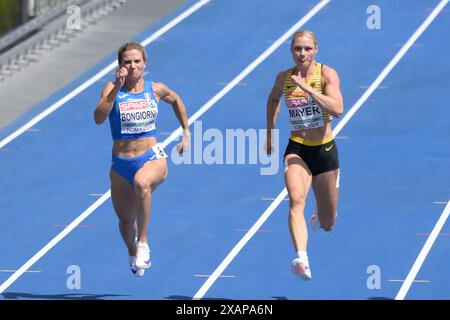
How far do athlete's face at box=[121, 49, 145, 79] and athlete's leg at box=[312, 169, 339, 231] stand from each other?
1934mm

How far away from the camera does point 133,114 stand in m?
13.1

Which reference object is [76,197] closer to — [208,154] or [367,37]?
[208,154]

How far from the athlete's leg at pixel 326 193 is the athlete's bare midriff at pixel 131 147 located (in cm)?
161

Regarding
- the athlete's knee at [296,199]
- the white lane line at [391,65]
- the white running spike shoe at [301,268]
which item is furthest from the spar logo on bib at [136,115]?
the white lane line at [391,65]

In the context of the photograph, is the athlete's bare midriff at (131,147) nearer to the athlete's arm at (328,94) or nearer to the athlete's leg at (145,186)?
the athlete's leg at (145,186)

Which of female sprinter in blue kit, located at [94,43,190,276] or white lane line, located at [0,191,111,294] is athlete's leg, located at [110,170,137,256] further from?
white lane line, located at [0,191,111,294]

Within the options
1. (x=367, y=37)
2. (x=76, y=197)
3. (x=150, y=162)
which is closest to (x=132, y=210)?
(x=150, y=162)

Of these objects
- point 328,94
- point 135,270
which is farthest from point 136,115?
point 328,94

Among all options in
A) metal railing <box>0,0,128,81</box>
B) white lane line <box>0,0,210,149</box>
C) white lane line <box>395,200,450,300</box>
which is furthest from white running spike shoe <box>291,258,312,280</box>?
metal railing <box>0,0,128,81</box>

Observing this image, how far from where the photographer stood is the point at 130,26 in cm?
2438

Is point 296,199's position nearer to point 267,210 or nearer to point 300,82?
point 300,82

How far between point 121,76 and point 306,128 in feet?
5.88

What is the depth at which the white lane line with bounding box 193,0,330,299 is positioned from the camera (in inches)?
565

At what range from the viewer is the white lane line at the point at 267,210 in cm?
1436
